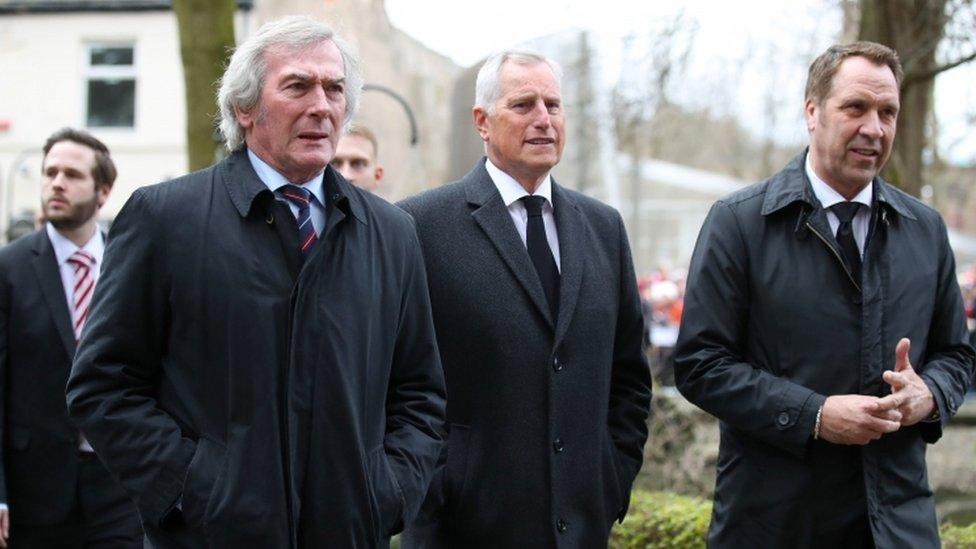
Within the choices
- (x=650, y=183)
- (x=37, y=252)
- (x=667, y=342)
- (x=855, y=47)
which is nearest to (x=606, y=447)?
(x=855, y=47)

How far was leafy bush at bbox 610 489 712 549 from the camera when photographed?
249 inches

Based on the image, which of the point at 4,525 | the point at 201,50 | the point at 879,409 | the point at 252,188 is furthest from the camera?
the point at 201,50

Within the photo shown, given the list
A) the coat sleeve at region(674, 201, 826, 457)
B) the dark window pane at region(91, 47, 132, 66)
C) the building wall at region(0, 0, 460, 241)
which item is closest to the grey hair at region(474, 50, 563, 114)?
the coat sleeve at region(674, 201, 826, 457)

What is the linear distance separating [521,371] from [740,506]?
2.84 feet

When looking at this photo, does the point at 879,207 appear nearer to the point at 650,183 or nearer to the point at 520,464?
the point at 520,464

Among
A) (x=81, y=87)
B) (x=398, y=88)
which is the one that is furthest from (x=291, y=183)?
(x=81, y=87)

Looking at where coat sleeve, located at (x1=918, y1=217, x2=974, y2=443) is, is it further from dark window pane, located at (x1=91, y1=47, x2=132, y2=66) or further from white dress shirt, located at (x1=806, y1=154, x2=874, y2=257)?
dark window pane, located at (x1=91, y1=47, x2=132, y2=66)

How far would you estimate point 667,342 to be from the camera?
66.4 ft

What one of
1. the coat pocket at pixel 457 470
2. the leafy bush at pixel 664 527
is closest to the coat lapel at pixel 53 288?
the coat pocket at pixel 457 470

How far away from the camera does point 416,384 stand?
386 centimetres

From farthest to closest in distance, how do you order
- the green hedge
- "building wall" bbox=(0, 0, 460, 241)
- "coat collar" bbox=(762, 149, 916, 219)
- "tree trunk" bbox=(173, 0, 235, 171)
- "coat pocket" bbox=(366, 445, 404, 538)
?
"building wall" bbox=(0, 0, 460, 241), "tree trunk" bbox=(173, 0, 235, 171), the green hedge, "coat collar" bbox=(762, 149, 916, 219), "coat pocket" bbox=(366, 445, 404, 538)

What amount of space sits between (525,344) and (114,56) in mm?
29111

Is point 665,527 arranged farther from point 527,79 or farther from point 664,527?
point 527,79

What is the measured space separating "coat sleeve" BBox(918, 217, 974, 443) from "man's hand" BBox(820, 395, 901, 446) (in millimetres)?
371
